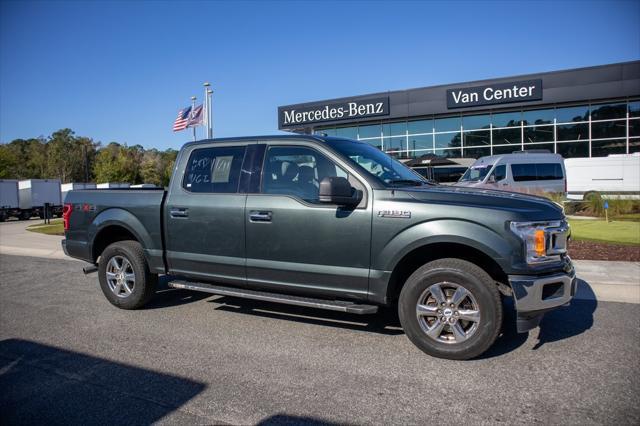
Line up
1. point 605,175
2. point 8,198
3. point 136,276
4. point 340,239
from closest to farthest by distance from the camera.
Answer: point 340,239 < point 136,276 < point 605,175 < point 8,198

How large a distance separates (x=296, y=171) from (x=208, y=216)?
118 cm

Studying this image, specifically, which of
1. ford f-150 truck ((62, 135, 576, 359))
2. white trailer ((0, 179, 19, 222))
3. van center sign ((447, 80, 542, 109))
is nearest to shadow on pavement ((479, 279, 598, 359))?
ford f-150 truck ((62, 135, 576, 359))

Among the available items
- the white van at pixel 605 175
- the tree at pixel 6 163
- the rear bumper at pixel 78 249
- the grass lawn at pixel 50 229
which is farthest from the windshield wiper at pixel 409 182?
the tree at pixel 6 163

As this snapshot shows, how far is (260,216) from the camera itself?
4.74 m

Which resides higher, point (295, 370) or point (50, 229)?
point (50, 229)

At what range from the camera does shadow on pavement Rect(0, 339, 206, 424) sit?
120 inches

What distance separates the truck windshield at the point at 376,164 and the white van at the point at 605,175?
51.4 feet

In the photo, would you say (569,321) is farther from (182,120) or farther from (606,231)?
(182,120)

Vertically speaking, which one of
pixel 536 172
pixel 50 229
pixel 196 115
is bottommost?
pixel 50 229

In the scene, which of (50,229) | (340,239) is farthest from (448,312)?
(50,229)

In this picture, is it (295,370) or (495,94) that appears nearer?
(295,370)

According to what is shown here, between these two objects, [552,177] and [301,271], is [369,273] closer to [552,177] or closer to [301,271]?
[301,271]

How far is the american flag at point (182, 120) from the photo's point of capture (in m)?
23.2

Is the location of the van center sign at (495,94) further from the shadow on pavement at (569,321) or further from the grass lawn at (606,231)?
the shadow on pavement at (569,321)
